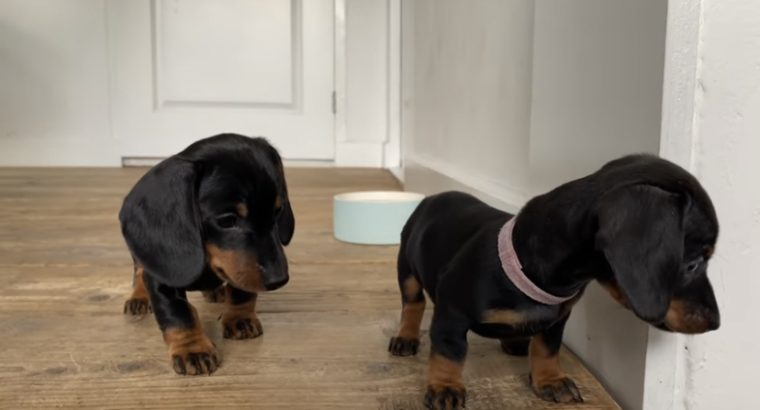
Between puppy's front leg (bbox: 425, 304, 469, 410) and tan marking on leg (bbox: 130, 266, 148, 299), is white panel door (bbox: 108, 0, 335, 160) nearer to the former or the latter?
tan marking on leg (bbox: 130, 266, 148, 299)

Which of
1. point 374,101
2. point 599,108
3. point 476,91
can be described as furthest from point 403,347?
point 374,101

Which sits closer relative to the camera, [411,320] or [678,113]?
[678,113]

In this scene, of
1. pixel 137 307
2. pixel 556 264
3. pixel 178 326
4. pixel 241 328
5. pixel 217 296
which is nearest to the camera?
pixel 556 264

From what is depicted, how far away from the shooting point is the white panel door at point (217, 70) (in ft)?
12.7

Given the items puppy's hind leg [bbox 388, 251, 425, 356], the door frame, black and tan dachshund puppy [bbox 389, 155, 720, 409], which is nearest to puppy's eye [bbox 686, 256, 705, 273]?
black and tan dachshund puppy [bbox 389, 155, 720, 409]

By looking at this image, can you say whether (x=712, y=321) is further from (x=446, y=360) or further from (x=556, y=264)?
(x=446, y=360)

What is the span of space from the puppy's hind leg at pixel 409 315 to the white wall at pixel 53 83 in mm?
3308

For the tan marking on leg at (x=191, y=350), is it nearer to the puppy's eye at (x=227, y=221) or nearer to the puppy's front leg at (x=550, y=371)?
the puppy's eye at (x=227, y=221)

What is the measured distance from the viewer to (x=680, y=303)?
713 millimetres

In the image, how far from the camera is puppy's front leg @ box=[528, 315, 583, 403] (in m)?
0.91

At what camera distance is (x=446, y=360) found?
875 mm

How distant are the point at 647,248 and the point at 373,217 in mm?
1312

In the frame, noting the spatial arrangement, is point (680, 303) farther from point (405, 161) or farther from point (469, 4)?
point (405, 161)

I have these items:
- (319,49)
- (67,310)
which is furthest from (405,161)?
(67,310)
